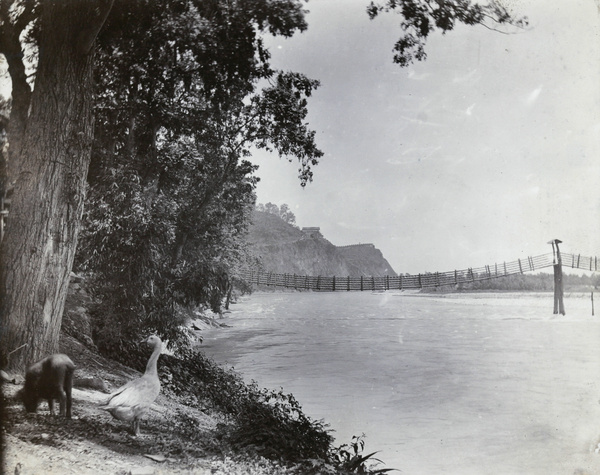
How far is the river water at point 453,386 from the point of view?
12.3 ft

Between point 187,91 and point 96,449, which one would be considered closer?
point 96,449

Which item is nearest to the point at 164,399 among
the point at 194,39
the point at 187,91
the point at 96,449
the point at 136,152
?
the point at 96,449

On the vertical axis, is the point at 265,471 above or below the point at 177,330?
below

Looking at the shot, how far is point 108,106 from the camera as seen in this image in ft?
11.4

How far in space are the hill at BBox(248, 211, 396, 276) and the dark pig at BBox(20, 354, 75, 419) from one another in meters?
2.36

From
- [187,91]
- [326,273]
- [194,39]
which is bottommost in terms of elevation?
[326,273]

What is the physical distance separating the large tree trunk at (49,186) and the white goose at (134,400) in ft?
1.74

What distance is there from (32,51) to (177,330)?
2.53 m

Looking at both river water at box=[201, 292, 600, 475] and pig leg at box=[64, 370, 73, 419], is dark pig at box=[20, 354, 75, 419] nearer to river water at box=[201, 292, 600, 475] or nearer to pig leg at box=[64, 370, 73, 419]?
pig leg at box=[64, 370, 73, 419]

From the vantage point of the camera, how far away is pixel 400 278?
7176 millimetres

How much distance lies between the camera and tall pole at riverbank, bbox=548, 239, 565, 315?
4.29m

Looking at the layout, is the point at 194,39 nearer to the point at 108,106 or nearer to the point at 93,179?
the point at 108,106

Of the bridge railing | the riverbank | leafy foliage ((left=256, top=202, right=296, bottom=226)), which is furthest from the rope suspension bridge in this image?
the riverbank

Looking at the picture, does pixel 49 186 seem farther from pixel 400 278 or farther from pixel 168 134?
pixel 400 278
